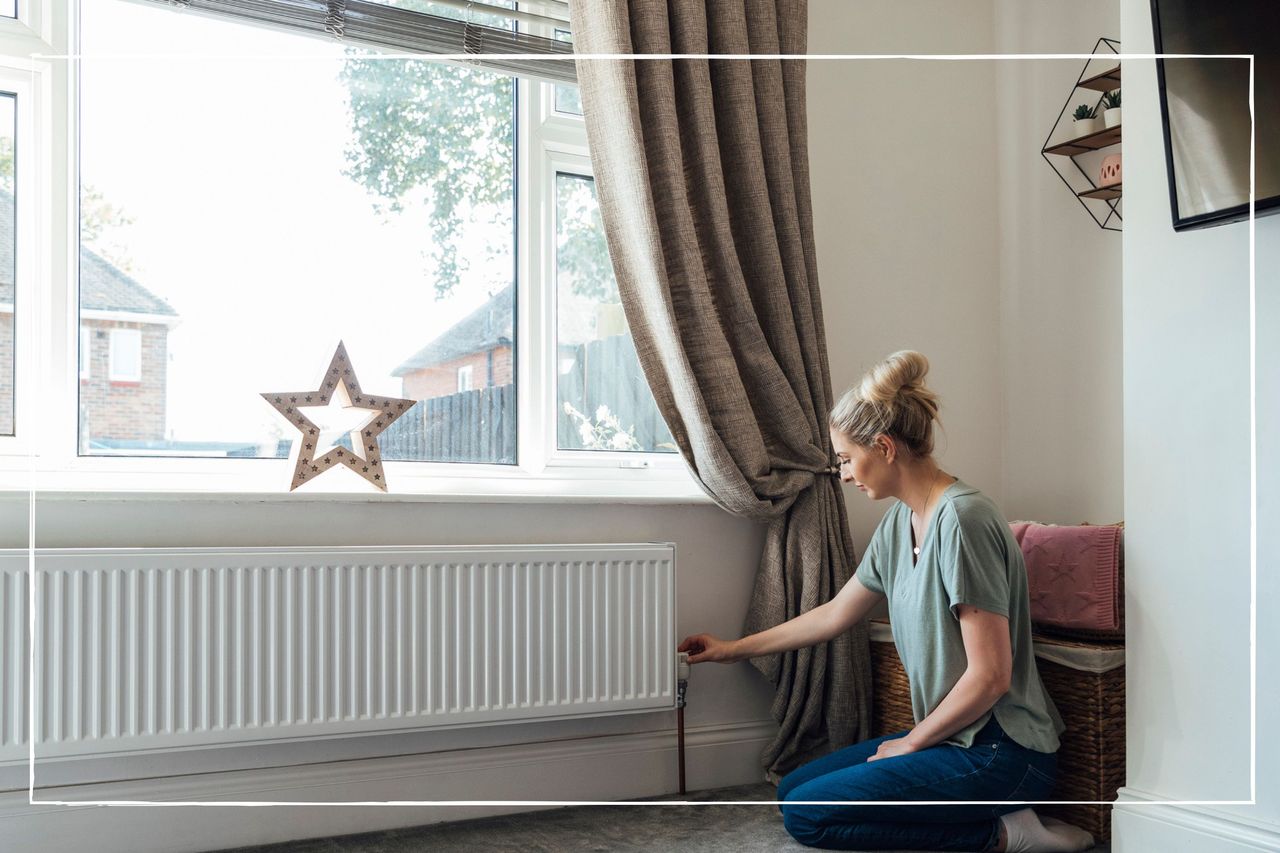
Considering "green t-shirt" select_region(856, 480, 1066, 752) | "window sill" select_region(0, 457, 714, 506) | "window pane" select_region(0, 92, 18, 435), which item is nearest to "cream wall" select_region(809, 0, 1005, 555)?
"window sill" select_region(0, 457, 714, 506)

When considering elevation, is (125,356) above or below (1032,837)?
above

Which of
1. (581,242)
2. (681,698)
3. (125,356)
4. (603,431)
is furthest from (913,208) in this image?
(125,356)

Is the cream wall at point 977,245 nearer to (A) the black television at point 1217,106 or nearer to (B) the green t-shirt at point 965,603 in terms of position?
(B) the green t-shirt at point 965,603

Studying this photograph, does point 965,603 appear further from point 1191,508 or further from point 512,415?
point 512,415

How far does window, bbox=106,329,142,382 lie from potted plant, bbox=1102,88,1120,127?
211cm

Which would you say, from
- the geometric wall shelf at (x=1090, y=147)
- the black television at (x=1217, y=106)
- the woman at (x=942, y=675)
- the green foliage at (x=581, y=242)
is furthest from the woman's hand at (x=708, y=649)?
the geometric wall shelf at (x=1090, y=147)

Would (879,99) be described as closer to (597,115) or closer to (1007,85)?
(1007,85)

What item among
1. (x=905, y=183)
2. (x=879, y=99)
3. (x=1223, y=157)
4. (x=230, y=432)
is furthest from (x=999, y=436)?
(x=230, y=432)

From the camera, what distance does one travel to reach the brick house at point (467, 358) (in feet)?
7.37

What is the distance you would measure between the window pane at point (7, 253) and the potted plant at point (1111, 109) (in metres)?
2.26

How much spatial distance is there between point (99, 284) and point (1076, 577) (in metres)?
1.95

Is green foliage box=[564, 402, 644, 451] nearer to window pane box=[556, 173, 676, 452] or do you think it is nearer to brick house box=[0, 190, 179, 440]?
window pane box=[556, 173, 676, 452]

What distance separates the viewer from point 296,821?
1.92 metres

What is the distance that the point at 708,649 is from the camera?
2.14 metres
